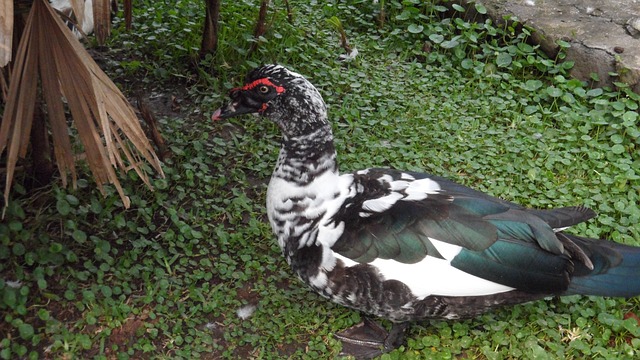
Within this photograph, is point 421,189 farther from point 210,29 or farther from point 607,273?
point 210,29

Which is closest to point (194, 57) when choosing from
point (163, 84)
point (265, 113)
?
point (163, 84)

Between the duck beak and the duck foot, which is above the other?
the duck beak

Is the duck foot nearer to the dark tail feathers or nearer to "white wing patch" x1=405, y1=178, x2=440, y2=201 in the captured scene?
"white wing patch" x1=405, y1=178, x2=440, y2=201

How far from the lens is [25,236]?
304 cm

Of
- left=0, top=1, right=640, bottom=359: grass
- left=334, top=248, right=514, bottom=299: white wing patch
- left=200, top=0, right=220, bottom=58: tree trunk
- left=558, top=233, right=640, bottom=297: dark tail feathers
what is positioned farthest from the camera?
left=200, top=0, right=220, bottom=58: tree trunk

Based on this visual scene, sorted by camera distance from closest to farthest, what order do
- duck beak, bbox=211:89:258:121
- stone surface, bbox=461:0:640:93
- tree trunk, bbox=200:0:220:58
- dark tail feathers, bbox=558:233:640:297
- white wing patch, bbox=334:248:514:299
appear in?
white wing patch, bbox=334:248:514:299, dark tail feathers, bbox=558:233:640:297, duck beak, bbox=211:89:258:121, tree trunk, bbox=200:0:220:58, stone surface, bbox=461:0:640:93

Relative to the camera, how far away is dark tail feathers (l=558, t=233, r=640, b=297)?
298 centimetres

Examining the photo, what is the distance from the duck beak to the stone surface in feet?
8.57

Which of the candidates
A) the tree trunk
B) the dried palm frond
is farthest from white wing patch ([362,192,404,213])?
the tree trunk

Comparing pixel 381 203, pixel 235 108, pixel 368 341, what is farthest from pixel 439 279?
pixel 235 108

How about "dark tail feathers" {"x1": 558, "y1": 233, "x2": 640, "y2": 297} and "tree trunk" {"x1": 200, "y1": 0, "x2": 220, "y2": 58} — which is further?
"tree trunk" {"x1": 200, "y1": 0, "x2": 220, "y2": 58}

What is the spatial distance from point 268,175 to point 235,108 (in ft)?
2.70

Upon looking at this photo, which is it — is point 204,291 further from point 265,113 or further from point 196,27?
point 196,27

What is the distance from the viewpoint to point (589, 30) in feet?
16.3
